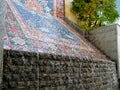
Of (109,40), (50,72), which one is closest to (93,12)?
(109,40)

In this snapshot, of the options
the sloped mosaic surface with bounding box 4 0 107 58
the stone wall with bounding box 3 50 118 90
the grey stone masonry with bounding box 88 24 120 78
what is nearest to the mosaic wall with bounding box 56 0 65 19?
the sloped mosaic surface with bounding box 4 0 107 58

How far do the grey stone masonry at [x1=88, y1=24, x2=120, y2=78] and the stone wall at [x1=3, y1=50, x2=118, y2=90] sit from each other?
5.95 feet

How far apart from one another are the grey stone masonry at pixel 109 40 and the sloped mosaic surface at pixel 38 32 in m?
0.51

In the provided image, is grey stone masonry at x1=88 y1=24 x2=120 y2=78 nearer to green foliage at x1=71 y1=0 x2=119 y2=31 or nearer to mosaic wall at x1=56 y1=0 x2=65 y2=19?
green foliage at x1=71 y1=0 x2=119 y2=31

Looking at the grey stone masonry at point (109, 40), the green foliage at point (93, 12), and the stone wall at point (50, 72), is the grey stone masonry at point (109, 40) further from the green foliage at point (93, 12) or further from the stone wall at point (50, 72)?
the stone wall at point (50, 72)

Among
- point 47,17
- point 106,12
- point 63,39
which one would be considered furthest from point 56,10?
point 106,12

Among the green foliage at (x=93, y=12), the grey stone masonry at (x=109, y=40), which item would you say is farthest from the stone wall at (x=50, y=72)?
the green foliage at (x=93, y=12)

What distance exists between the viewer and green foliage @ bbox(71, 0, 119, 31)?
11.1 metres

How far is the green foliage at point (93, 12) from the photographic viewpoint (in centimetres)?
1112

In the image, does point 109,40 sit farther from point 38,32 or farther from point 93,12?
point 38,32

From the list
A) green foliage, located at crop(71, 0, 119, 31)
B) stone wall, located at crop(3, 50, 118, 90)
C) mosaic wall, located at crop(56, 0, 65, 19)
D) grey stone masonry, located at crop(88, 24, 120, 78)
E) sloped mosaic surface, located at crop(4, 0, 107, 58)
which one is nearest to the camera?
stone wall, located at crop(3, 50, 118, 90)

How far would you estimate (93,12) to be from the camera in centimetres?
1128

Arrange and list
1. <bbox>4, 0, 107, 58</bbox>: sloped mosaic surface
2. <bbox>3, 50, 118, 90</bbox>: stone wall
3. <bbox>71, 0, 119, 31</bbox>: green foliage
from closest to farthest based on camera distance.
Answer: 1. <bbox>3, 50, 118, 90</bbox>: stone wall
2. <bbox>4, 0, 107, 58</bbox>: sloped mosaic surface
3. <bbox>71, 0, 119, 31</bbox>: green foliage

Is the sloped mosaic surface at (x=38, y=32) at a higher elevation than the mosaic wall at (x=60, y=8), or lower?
lower
